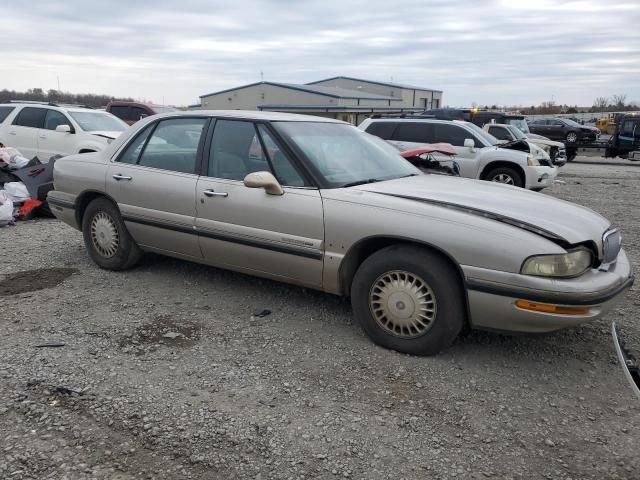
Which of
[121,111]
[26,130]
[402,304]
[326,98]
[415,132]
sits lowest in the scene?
[402,304]

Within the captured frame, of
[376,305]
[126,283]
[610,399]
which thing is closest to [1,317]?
[126,283]

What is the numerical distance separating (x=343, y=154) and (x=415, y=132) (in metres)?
8.09

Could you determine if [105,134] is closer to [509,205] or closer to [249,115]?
[249,115]

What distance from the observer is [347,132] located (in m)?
4.76

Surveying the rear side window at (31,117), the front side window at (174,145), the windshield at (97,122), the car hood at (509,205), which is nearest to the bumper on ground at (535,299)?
the car hood at (509,205)

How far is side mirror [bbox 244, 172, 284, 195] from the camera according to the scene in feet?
12.5

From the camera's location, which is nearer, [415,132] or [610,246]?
[610,246]

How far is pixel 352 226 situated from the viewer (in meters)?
3.64

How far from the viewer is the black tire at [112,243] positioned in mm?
5023

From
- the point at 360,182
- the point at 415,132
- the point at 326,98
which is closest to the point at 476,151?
the point at 415,132

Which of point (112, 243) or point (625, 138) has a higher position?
point (625, 138)

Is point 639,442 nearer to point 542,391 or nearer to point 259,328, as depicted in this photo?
point 542,391

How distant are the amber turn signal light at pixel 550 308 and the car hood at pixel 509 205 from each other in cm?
39

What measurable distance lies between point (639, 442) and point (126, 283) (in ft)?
13.4
